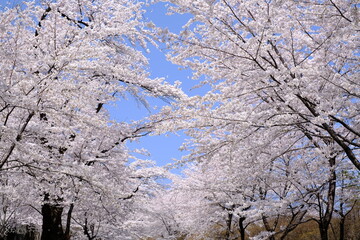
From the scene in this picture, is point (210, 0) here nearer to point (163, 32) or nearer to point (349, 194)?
point (163, 32)

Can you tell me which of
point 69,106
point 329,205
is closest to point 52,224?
point 69,106

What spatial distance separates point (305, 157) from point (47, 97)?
568 cm

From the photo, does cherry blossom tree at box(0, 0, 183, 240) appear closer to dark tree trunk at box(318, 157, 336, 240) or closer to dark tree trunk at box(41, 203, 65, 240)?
dark tree trunk at box(41, 203, 65, 240)

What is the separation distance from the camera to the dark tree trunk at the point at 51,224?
26.3 feet

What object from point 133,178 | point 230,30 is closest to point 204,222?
point 133,178

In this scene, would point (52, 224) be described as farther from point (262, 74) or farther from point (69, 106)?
point (262, 74)

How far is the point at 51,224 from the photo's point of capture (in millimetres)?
8180

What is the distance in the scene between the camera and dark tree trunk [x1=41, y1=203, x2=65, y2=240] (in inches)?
316

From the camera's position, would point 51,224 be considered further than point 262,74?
Yes

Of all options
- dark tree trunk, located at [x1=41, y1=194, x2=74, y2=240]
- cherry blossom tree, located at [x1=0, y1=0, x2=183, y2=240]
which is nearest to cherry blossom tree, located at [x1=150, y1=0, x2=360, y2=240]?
cherry blossom tree, located at [x1=0, y1=0, x2=183, y2=240]

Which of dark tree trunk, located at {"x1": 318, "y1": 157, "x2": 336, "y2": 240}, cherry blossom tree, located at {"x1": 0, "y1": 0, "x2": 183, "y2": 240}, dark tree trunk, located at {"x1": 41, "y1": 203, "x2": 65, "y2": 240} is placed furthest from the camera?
dark tree trunk, located at {"x1": 41, "y1": 203, "x2": 65, "y2": 240}

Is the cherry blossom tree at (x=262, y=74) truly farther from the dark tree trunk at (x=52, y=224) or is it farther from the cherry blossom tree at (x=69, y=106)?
the dark tree trunk at (x=52, y=224)

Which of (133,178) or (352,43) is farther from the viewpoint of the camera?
(133,178)

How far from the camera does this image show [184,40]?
4.43 m
